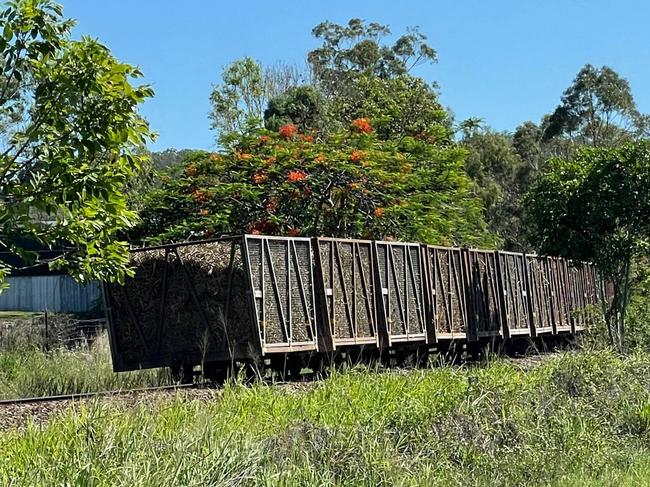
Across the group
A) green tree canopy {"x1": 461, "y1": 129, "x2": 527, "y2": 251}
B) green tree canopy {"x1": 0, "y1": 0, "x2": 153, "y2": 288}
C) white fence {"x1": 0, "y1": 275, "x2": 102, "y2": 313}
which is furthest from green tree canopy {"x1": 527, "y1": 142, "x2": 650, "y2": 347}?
green tree canopy {"x1": 461, "y1": 129, "x2": 527, "y2": 251}

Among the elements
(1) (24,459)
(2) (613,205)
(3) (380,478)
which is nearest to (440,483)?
(3) (380,478)

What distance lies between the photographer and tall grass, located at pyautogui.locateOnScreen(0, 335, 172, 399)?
16.5m

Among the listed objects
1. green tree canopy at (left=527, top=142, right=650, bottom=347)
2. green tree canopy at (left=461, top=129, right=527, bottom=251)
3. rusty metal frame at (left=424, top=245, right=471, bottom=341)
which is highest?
green tree canopy at (left=461, top=129, right=527, bottom=251)

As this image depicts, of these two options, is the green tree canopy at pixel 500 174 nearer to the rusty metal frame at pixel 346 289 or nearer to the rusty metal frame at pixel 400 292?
the rusty metal frame at pixel 400 292

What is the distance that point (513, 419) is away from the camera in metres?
9.74

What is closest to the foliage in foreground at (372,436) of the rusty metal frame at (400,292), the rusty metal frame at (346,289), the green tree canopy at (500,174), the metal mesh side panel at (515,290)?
the rusty metal frame at (346,289)

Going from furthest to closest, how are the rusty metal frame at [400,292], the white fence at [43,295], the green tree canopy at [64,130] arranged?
the white fence at [43,295]
the rusty metal frame at [400,292]
the green tree canopy at [64,130]

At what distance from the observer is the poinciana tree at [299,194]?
2583 centimetres

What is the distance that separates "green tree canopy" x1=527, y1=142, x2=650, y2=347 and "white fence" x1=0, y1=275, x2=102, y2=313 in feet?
109

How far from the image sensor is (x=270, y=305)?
16703 mm

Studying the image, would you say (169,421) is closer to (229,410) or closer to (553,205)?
(229,410)

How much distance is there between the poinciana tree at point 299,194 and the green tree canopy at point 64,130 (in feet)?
Answer: 53.6

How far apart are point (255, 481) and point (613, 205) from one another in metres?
13.7

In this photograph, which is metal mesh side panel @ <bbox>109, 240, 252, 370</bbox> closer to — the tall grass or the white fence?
the tall grass
